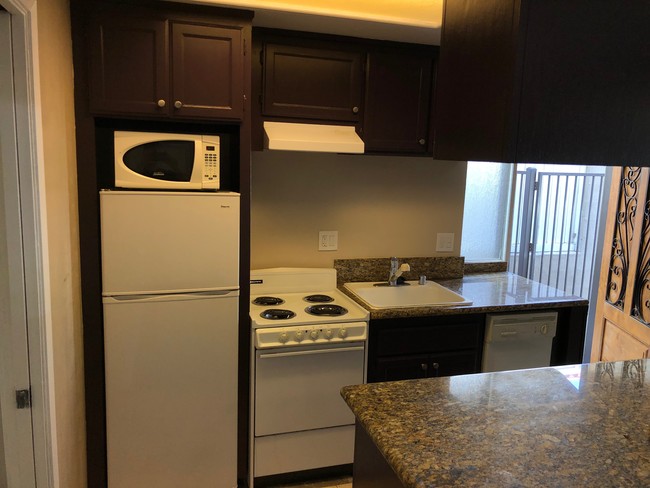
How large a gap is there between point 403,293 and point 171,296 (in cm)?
140

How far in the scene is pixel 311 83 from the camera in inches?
100

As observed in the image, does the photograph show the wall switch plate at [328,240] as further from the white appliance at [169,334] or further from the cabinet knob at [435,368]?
the cabinet knob at [435,368]

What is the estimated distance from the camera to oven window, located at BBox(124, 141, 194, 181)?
2199mm

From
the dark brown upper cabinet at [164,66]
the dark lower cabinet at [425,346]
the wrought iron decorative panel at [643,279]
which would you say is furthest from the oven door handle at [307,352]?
the wrought iron decorative panel at [643,279]

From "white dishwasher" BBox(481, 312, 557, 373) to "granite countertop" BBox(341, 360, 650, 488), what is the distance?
3.21 feet

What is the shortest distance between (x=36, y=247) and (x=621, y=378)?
194 cm

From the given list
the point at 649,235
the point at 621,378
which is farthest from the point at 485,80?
the point at 649,235

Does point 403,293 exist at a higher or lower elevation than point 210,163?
lower

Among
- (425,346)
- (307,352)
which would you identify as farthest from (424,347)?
(307,352)

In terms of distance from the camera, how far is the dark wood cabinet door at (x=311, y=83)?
249 cm

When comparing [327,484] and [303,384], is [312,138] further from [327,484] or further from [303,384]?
[327,484]

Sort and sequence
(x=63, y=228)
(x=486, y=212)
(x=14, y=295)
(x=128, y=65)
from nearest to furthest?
(x=14, y=295) < (x=63, y=228) < (x=128, y=65) < (x=486, y=212)

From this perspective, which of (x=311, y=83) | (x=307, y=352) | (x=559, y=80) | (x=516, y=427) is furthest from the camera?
(x=311, y=83)

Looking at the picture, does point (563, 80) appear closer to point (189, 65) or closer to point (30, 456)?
point (189, 65)
